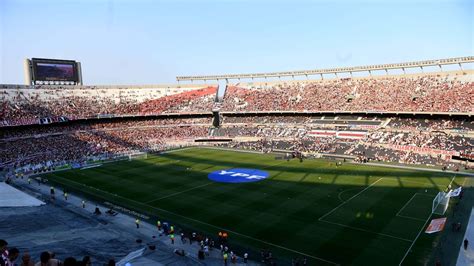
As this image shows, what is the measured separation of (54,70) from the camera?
7094cm

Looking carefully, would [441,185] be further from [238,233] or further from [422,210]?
[238,233]

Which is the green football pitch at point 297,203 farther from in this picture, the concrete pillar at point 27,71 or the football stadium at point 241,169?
the concrete pillar at point 27,71

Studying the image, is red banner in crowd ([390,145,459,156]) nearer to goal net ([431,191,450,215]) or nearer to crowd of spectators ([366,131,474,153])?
crowd of spectators ([366,131,474,153])

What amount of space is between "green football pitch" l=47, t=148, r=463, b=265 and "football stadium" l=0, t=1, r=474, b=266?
6.4 inches

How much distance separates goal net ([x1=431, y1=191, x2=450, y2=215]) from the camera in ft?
88.4

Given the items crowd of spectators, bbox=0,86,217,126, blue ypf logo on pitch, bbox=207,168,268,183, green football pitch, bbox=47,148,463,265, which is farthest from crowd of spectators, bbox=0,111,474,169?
blue ypf logo on pitch, bbox=207,168,268,183

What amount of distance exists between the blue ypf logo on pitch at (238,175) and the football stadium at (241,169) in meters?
0.24

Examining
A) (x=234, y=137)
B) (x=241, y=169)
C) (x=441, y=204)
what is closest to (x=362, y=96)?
(x=234, y=137)

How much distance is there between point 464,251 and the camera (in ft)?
67.3

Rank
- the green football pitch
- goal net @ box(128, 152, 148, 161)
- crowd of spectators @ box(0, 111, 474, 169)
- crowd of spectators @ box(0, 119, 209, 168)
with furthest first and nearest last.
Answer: goal net @ box(128, 152, 148, 161), crowd of spectators @ box(0, 119, 209, 168), crowd of spectators @ box(0, 111, 474, 169), the green football pitch

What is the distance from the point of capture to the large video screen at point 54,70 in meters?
68.4

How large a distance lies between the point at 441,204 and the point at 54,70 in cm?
7335

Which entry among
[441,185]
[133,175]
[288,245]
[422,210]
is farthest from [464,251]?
[133,175]

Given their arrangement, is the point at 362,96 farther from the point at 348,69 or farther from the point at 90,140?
the point at 90,140
